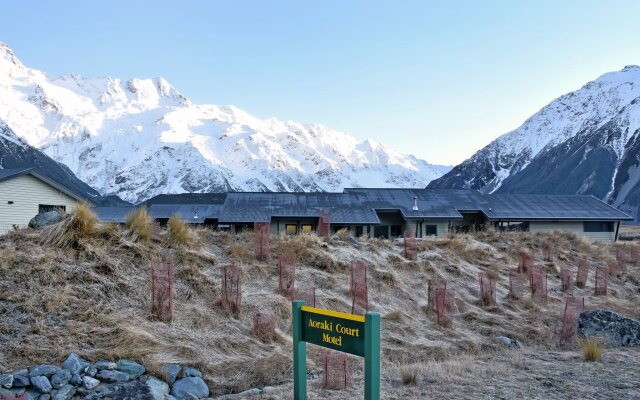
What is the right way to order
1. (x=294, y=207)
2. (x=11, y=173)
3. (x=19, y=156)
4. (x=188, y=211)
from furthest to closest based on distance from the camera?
(x=19, y=156)
(x=188, y=211)
(x=294, y=207)
(x=11, y=173)

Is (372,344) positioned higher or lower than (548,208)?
lower

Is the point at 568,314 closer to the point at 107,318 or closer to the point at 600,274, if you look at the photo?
the point at 600,274

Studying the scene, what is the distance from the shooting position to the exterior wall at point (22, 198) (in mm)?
25891

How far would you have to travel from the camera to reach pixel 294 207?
3944 centimetres

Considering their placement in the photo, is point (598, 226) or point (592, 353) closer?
point (592, 353)

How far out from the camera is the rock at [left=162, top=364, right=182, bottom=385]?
9742 millimetres

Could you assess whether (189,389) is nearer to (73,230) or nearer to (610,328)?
(73,230)

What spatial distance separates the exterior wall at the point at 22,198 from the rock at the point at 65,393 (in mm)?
18301

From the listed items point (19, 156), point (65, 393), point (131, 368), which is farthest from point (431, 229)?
point (19, 156)

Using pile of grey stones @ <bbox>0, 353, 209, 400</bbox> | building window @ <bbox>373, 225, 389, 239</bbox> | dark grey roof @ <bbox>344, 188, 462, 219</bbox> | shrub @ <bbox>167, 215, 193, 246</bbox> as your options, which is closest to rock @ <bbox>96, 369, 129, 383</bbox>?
pile of grey stones @ <bbox>0, 353, 209, 400</bbox>

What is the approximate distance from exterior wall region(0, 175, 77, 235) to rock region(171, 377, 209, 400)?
18671 millimetres

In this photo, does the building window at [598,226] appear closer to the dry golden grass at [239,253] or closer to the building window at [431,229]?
the building window at [431,229]

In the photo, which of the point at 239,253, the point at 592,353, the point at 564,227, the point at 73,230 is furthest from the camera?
the point at 564,227

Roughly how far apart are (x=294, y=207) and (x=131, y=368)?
2992cm
